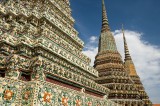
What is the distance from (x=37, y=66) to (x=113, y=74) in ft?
79.3

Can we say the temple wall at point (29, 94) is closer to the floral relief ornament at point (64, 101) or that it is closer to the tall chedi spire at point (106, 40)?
the floral relief ornament at point (64, 101)

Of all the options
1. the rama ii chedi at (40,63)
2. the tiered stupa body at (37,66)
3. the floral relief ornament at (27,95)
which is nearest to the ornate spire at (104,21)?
the rama ii chedi at (40,63)

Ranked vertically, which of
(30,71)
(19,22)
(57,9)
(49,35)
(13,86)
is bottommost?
(13,86)

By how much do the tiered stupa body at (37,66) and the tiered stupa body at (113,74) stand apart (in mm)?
13681

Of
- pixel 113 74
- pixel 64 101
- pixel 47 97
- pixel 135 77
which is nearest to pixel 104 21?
pixel 113 74

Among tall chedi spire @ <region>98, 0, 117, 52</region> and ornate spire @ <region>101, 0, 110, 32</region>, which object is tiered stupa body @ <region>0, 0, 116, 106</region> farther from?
ornate spire @ <region>101, 0, 110, 32</region>

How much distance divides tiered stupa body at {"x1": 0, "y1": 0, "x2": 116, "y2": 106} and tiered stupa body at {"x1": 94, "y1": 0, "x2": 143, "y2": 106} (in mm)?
13681

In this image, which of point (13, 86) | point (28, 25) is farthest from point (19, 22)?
point (13, 86)

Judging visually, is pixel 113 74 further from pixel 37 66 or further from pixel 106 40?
pixel 37 66

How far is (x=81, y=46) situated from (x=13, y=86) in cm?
1278

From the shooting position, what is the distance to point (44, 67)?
8898 millimetres

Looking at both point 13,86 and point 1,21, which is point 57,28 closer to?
point 1,21

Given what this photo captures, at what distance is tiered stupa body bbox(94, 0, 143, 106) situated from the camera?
96.7 feet

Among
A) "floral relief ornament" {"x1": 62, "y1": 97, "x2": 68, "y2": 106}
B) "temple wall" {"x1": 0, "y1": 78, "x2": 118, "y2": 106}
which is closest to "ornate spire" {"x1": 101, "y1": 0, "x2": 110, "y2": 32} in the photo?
"floral relief ornament" {"x1": 62, "y1": 97, "x2": 68, "y2": 106}
